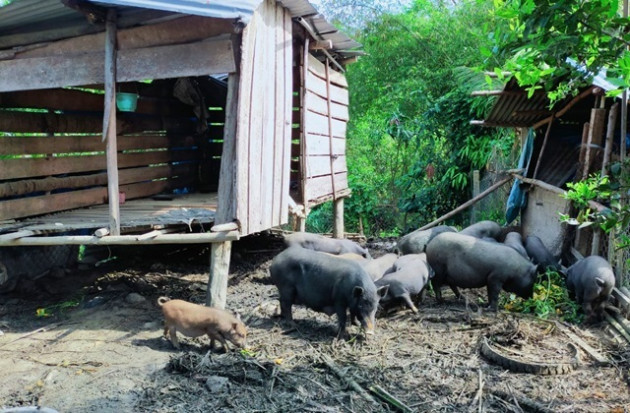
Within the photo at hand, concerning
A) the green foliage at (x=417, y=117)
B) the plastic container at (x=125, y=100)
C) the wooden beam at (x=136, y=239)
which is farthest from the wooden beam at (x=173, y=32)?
the green foliage at (x=417, y=117)

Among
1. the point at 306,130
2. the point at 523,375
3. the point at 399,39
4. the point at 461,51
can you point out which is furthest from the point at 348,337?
the point at 399,39

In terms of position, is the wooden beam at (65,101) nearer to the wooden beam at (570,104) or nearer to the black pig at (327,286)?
the black pig at (327,286)

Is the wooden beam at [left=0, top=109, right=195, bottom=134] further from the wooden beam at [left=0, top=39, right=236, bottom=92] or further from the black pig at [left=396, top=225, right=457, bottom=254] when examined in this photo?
the black pig at [left=396, top=225, right=457, bottom=254]

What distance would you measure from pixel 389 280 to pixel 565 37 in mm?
4435

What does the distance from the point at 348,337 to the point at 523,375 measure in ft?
5.63

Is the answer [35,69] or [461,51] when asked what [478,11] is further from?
[35,69]

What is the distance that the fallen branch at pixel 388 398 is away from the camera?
446cm

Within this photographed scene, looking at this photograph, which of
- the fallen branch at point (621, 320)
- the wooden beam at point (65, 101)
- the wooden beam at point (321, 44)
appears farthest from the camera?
the wooden beam at point (321, 44)

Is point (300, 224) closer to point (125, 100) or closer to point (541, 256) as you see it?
point (125, 100)

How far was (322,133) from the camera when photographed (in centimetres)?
1030

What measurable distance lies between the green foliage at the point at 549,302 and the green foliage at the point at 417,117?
5.74m

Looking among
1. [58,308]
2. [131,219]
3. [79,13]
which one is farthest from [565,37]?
[58,308]

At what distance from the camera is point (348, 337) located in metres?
6.01

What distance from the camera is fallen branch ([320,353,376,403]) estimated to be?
15.4 ft
